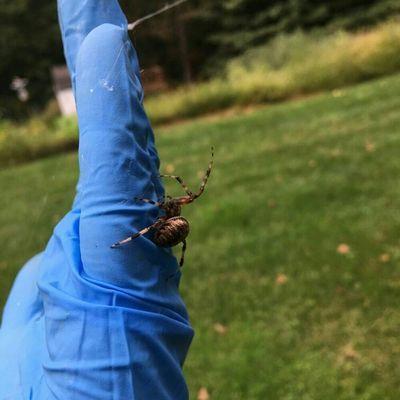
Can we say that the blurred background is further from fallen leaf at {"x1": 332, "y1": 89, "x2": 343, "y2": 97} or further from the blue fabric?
the blue fabric

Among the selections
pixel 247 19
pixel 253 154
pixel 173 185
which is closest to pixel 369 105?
pixel 253 154

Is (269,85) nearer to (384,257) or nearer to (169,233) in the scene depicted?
(384,257)

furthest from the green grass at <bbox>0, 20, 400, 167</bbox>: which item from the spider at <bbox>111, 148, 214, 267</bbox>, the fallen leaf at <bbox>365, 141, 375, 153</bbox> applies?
→ the spider at <bbox>111, 148, 214, 267</bbox>

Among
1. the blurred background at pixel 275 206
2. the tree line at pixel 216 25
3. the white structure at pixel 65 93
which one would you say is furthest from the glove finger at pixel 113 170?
the tree line at pixel 216 25

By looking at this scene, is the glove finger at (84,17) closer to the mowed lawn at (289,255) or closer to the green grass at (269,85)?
the mowed lawn at (289,255)

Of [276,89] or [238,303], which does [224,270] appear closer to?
[238,303]

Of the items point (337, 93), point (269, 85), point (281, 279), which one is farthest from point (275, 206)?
point (269, 85)
